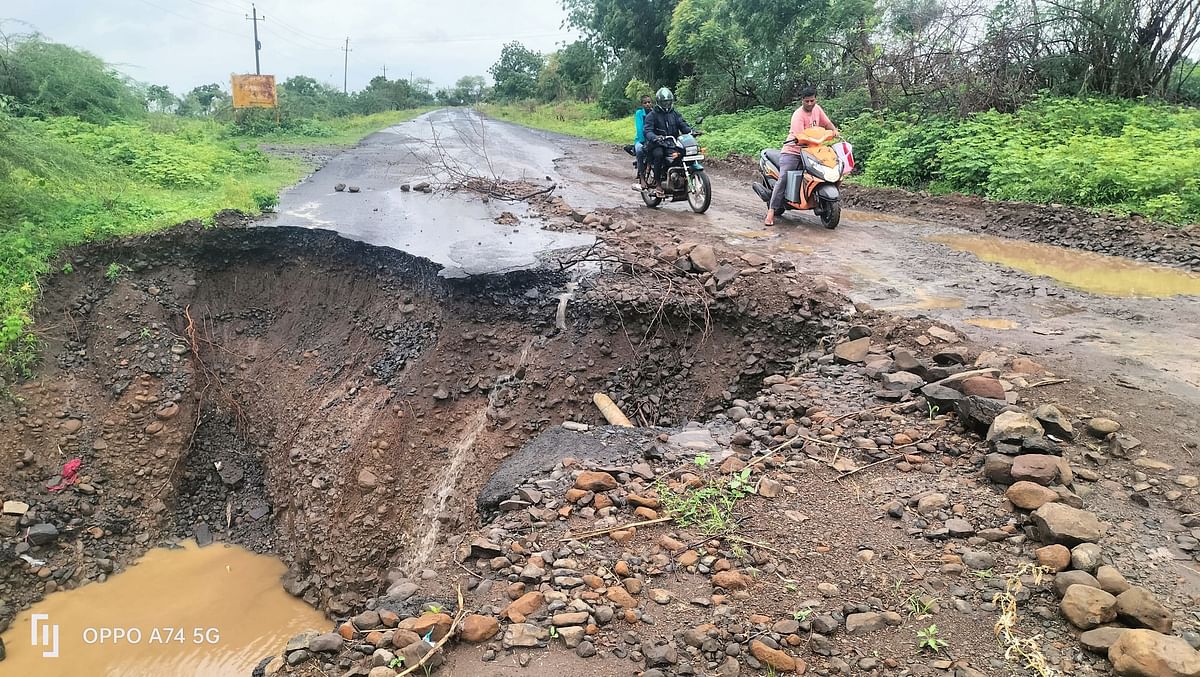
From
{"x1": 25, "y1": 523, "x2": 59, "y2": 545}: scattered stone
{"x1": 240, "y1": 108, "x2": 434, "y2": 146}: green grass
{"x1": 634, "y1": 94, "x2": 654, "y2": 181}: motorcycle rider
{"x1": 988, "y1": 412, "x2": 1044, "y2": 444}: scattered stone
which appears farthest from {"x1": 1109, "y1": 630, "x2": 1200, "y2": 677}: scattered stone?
{"x1": 240, "y1": 108, "x2": 434, "y2": 146}: green grass

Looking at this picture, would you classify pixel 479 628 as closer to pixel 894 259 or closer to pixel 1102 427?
pixel 1102 427

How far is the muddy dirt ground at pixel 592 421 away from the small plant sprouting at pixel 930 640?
Answer: 0.04 metres

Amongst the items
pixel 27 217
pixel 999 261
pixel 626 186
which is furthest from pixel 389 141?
pixel 999 261

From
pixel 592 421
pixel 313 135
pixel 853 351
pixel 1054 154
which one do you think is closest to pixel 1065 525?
pixel 853 351

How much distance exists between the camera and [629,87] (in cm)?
2452

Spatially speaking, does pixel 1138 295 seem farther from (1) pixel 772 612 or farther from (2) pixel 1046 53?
(2) pixel 1046 53

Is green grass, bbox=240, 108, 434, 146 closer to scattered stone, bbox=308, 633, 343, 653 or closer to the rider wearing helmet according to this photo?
the rider wearing helmet

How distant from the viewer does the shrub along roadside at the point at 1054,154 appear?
7.91 m

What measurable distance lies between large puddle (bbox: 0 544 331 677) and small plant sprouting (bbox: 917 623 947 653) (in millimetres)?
4519

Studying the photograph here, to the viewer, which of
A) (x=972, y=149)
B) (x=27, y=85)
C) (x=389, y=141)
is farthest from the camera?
(x=389, y=141)

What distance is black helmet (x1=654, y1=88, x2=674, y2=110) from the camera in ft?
28.8

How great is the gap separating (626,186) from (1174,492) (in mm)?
9652

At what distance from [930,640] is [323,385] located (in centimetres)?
592

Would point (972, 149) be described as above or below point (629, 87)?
below
